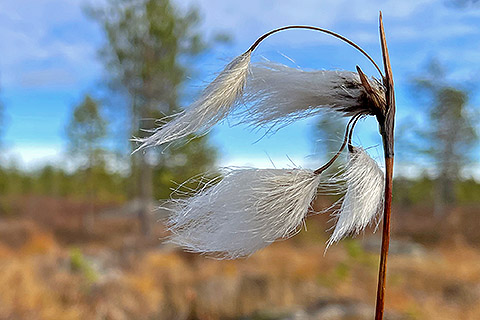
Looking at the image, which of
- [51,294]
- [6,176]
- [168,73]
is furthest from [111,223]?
[51,294]

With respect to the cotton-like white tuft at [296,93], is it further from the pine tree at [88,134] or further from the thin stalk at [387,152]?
the pine tree at [88,134]

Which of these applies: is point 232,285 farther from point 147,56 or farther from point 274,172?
point 147,56

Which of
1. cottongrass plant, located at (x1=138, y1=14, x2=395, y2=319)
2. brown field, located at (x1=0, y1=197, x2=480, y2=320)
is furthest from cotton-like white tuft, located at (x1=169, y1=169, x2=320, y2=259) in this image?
brown field, located at (x1=0, y1=197, x2=480, y2=320)

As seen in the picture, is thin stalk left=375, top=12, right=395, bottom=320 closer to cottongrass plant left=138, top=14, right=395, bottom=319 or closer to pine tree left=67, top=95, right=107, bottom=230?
cottongrass plant left=138, top=14, right=395, bottom=319

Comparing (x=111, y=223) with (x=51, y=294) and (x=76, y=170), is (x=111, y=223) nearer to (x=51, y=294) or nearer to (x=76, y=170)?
(x=76, y=170)

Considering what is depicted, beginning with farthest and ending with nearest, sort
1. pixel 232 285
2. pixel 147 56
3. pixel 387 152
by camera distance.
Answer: pixel 147 56 < pixel 232 285 < pixel 387 152

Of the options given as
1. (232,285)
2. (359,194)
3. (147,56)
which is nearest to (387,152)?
(359,194)
